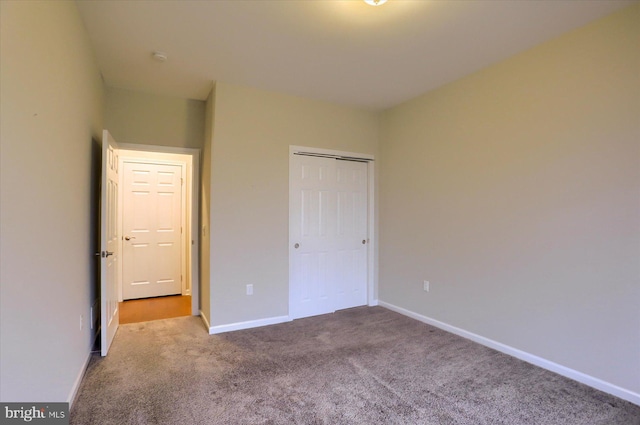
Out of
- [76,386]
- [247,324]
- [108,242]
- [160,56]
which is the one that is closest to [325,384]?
[247,324]

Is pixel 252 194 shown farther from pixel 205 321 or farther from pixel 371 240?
pixel 371 240

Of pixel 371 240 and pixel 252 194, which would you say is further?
pixel 371 240

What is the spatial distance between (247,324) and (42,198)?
2.39 meters

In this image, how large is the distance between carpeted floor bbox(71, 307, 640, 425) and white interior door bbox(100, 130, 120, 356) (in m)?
0.22

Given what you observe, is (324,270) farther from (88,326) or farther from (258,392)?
(88,326)

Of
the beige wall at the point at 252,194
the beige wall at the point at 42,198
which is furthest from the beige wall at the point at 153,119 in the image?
the beige wall at the point at 42,198

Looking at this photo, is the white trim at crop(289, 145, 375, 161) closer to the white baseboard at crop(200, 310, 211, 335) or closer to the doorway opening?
the doorway opening

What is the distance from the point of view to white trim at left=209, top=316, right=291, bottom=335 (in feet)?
11.0

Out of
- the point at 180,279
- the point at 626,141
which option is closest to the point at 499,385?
the point at 626,141

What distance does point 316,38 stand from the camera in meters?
2.58

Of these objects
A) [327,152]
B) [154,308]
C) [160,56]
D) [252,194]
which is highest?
[160,56]

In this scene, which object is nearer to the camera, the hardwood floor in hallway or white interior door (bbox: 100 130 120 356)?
white interior door (bbox: 100 130 120 356)

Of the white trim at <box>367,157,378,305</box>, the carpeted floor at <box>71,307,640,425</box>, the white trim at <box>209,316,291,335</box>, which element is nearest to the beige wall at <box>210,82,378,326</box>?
the white trim at <box>209,316,291,335</box>

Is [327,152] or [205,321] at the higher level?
[327,152]
